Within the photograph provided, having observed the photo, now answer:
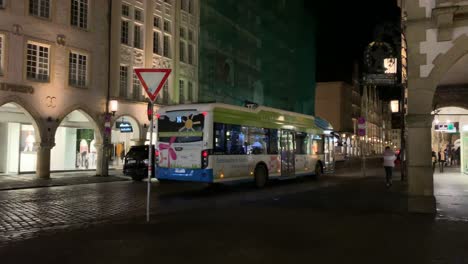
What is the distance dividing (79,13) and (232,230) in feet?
71.7

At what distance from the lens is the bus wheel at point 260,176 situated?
19.2m

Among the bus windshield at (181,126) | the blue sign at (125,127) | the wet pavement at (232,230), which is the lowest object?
the wet pavement at (232,230)

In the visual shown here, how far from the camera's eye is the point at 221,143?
16938 mm

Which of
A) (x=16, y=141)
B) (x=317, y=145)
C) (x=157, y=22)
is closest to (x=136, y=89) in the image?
(x=157, y=22)

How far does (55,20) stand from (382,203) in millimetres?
20012

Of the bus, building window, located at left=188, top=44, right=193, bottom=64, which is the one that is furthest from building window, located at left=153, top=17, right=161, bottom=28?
the bus

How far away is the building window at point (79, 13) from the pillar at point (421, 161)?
2125 cm

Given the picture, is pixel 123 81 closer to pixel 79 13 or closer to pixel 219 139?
pixel 79 13

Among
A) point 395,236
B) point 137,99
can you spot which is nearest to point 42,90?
point 137,99

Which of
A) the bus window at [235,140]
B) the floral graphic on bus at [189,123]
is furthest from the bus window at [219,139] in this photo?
the floral graphic on bus at [189,123]

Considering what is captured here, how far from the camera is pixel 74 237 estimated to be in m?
8.97

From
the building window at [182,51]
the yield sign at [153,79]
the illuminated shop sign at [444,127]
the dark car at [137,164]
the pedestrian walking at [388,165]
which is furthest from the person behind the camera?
the building window at [182,51]

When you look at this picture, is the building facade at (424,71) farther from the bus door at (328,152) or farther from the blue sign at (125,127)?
the blue sign at (125,127)

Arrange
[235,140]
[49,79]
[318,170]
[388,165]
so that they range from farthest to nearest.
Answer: [49,79] < [318,170] < [388,165] < [235,140]
